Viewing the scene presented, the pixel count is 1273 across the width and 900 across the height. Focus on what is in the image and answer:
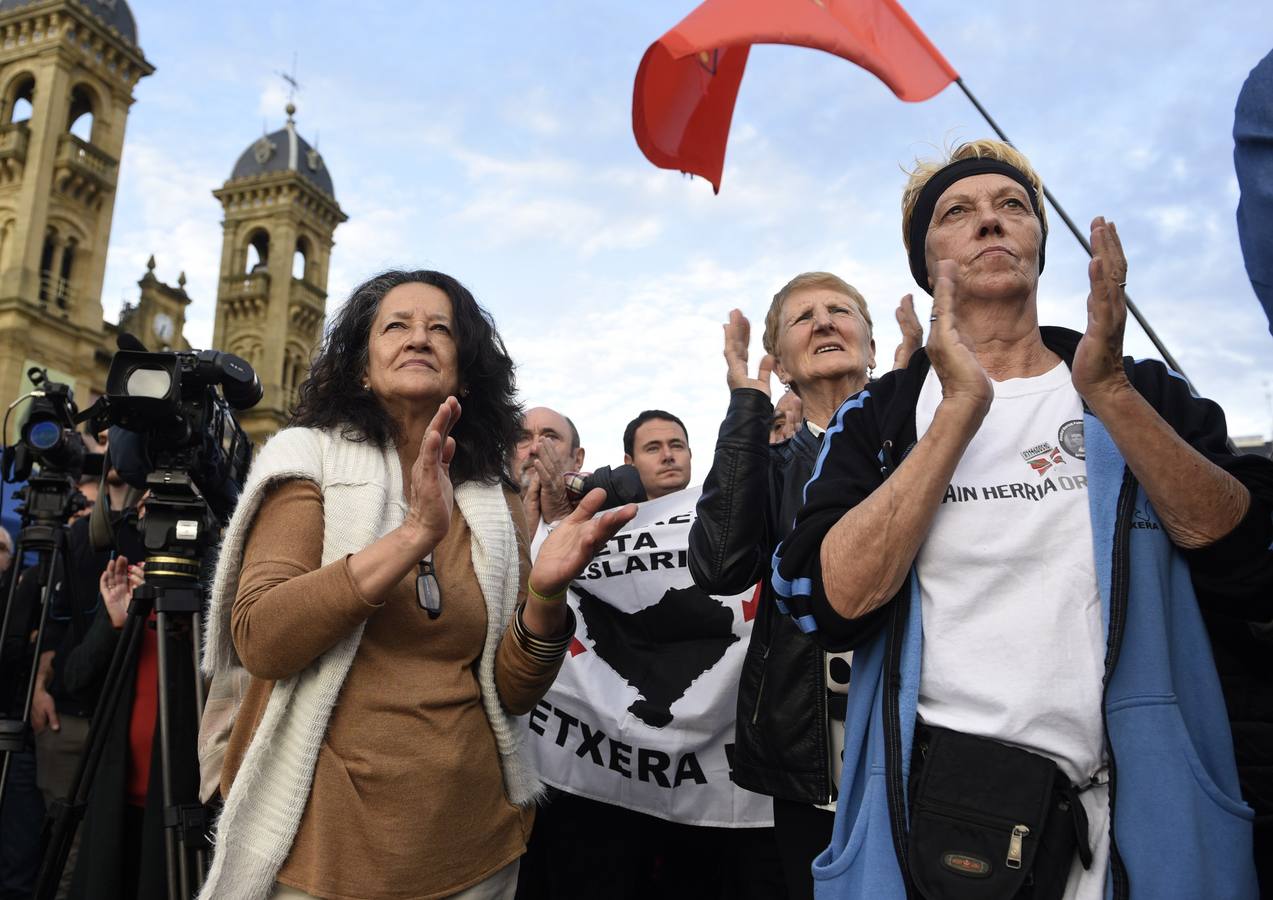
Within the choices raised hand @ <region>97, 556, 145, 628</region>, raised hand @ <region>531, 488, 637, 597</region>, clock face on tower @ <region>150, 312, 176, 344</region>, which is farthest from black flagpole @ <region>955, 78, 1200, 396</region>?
clock face on tower @ <region>150, 312, 176, 344</region>

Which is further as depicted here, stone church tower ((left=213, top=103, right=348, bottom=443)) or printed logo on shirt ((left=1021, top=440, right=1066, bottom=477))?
stone church tower ((left=213, top=103, right=348, bottom=443))

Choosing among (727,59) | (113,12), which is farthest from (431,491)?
(113,12)

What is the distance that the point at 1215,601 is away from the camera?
161 cm

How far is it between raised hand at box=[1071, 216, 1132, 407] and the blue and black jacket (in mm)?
117

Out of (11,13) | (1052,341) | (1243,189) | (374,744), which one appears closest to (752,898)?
(374,744)

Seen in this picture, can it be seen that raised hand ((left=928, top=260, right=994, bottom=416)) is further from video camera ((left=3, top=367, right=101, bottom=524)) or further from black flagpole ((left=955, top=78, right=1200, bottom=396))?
video camera ((left=3, top=367, right=101, bottom=524))

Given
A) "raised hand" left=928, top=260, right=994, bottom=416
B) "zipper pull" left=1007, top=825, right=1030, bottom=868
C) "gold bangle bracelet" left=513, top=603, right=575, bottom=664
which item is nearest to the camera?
"zipper pull" left=1007, top=825, right=1030, bottom=868

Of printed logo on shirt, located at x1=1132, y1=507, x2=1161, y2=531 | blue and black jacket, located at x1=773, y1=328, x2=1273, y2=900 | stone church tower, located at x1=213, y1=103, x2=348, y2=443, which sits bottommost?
blue and black jacket, located at x1=773, y1=328, x2=1273, y2=900

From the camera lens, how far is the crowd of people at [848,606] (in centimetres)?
150

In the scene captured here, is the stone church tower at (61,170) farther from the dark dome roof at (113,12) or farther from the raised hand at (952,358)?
the raised hand at (952,358)

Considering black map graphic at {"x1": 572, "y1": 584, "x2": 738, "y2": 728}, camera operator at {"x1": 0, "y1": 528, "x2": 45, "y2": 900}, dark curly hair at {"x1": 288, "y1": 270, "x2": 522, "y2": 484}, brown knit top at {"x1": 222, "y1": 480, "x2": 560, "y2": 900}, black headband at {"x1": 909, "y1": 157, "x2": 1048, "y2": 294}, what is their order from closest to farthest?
1. brown knit top at {"x1": 222, "y1": 480, "x2": 560, "y2": 900}
2. black headband at {"x1": 909, "y1": 157, "x2": 1048, "y2": 294}
3. dark curly hair at {"x1": 288, "y1": 270, "x2": 522, "y2": 484}
4. black map graphic at {"x1": 572, "y1": 584, "x2": 738, "y2": 728}
5. camera operator at {"x1": 0, "y1": 528, "x2": 45, "y2": 900}

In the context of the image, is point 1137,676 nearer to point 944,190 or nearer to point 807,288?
point 944,190

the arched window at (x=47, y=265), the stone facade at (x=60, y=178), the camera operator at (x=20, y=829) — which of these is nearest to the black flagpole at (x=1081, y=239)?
the camera operator at (x=20, y=829)

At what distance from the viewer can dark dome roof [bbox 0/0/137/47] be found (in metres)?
32.1
